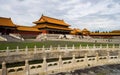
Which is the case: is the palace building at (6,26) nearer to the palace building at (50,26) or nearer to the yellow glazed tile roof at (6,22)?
the yellow glazed tile roof at (6,22)

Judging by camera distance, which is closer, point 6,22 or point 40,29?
point 6,22

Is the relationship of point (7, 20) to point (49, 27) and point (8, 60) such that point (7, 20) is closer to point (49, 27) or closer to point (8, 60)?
point (49, 27)

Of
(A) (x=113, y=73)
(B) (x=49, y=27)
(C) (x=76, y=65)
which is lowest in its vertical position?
(A) (x=113, y=73)

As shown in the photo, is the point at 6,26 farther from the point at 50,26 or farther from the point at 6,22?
the point at 50,26

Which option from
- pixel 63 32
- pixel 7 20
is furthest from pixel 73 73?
pixel 63 32

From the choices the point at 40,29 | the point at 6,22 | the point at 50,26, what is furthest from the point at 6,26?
A: the point at 50,26

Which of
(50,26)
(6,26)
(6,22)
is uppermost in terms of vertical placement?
(6,22)

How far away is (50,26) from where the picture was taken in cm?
6981

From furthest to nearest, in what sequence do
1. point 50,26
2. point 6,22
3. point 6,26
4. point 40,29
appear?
point 50,26, point 40,29, point 6,22, point 6,26

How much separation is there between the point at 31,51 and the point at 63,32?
5278cm

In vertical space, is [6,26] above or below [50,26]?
below

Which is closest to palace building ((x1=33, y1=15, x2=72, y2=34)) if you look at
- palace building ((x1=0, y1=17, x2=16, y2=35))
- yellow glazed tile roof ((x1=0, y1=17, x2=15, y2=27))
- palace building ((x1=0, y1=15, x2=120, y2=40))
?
palace building ((x1=0, y1=15, x2=120, y2=40))

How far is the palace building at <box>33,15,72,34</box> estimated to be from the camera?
6759cm

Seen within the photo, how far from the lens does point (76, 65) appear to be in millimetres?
17141
